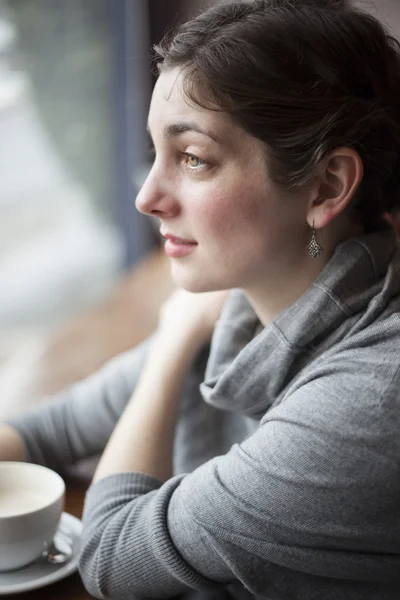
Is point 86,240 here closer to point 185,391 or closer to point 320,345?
point 185,391

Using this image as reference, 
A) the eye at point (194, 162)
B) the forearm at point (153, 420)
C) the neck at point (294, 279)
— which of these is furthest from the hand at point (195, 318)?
the eye at point (194, 162)

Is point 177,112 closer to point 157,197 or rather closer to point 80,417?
point 157,197

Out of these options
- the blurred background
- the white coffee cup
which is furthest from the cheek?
the blurred background

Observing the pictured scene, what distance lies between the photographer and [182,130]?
0.96 metres

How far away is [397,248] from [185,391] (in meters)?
0.35

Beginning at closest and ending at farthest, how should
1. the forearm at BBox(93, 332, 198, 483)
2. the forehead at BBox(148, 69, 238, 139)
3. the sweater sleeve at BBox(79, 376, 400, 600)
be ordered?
the sweater sleeve at BBox(79, 376, 400, 600)
the forehead at BBox(148, 69, 238, 139)
the forearm at BBox(93, 332, 198, 483)

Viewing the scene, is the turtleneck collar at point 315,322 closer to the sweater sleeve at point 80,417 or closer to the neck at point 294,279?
the neck at point 294,279

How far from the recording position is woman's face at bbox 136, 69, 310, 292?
37.4 inches

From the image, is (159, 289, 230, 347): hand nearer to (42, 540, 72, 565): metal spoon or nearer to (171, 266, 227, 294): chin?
(171, 266, 227, 294): chin

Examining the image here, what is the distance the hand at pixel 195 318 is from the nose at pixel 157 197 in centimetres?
19

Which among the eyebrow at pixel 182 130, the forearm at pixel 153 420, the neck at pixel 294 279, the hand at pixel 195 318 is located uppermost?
the eyebrow at pixel 182 130

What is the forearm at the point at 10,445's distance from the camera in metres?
1.14

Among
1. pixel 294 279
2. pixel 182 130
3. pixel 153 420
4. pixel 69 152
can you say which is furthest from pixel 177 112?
pixel 69 152

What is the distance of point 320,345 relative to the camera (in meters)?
0.98
